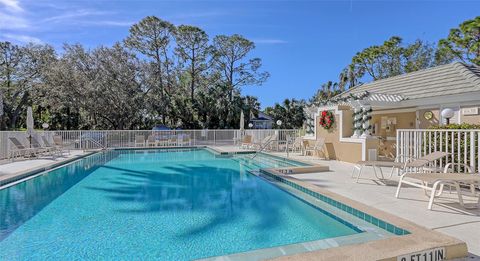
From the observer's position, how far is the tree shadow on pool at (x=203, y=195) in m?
5.10

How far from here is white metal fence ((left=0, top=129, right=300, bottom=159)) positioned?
17.2 metres

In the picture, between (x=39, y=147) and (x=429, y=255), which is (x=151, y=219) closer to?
(x=429, y=255)

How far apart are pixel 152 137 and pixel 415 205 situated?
16.4 meters

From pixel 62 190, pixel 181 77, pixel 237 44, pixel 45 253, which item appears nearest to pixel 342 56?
pixel 237 44

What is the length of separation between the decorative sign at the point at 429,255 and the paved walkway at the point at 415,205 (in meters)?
0.34

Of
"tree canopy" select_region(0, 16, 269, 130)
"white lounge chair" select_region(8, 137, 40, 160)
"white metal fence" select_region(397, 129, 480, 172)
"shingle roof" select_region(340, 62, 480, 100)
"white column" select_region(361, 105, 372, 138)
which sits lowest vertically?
"white lounge chair" select_region(8, 137, 40, 160)

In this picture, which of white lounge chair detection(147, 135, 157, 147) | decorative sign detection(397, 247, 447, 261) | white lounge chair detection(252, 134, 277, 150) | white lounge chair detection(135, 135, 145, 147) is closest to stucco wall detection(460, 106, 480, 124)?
decorative sign detection(397, 247, 447, 261)

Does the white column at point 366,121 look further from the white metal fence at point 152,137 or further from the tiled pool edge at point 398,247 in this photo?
the tiled pool edge at point 398,247

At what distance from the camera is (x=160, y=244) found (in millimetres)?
4066

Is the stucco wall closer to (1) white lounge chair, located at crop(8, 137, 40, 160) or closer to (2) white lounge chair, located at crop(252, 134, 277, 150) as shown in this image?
(2) white lounge chair, located at crop(252, 134, 277, 150)

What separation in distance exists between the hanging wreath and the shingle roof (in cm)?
130

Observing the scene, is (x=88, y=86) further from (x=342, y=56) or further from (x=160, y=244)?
(x=342, y=56)

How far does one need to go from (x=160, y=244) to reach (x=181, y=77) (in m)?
27.5

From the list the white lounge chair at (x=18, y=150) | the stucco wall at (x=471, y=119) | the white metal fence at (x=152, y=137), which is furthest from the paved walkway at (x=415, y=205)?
the white lounge chair at (x=18, y=150)
